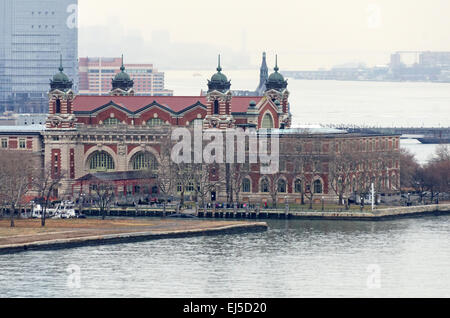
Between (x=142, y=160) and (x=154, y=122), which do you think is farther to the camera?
(x=154, y=122)

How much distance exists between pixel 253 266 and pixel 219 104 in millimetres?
50785

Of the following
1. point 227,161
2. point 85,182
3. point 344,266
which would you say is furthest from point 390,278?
point 85,182

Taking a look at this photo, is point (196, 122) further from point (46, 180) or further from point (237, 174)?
point (46, 180)

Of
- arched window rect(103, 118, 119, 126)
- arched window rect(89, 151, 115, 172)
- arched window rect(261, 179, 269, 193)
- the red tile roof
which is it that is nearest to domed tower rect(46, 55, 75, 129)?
the red tile roof

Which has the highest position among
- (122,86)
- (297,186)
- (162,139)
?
(122,86)

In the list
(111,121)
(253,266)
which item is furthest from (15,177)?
(253,266)

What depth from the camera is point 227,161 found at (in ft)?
464

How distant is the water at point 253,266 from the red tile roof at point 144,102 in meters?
35.0

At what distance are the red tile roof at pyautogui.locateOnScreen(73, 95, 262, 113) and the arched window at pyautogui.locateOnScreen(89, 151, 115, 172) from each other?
480 centimetres

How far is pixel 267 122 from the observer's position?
156500 mm

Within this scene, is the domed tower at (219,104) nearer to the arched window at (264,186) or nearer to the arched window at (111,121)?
the arched window at (264,186)

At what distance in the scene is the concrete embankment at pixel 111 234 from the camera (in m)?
109

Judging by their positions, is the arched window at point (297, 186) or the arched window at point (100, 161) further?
the arched window at point (100, 161)

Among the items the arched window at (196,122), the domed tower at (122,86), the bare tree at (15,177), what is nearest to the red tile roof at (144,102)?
the arched window at (196,122)
